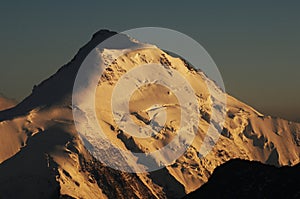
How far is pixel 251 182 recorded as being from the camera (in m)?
168

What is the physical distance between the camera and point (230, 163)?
593 feet

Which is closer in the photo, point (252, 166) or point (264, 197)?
point (264, 197)

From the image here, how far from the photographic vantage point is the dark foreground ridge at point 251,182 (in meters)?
161

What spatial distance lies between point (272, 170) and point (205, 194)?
13.1m

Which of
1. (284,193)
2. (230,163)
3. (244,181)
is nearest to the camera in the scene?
(284,193)

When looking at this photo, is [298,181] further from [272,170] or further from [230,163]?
[230,163]

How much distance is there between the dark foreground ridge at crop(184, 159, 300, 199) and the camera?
161 meters

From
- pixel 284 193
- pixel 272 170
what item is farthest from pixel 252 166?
pixel 284 193

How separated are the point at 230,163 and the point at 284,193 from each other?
23574mm

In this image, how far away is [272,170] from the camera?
170 meters

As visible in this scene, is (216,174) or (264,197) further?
(216,174)

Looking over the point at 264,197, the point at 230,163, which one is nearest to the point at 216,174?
the point at 230,163

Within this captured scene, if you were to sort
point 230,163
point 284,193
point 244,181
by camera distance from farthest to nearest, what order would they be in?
point 230,163
point 244,181
point 284,193

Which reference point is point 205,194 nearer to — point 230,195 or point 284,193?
point 230,195
